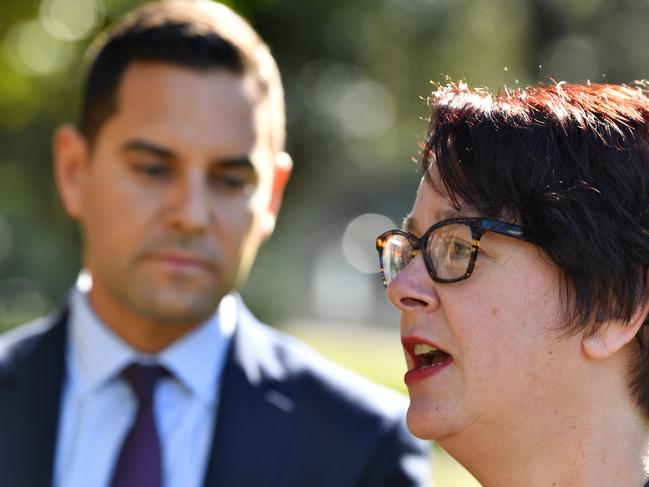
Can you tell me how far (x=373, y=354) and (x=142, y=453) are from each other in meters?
15.4

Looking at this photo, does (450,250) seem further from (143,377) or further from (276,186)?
(276,186)

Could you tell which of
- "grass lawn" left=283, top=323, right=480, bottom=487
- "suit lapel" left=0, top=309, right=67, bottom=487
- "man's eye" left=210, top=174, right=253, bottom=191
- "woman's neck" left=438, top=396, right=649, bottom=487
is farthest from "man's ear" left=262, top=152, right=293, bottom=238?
"grass lawn" left=283, top=323, right=480, bottom=487

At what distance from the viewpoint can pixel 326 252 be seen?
3441 centimetres

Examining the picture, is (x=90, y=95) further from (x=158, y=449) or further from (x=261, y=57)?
(x=158, y=449)

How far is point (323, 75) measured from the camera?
11648mm

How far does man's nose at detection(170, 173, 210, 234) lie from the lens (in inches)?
132

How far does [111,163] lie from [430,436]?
176 cm

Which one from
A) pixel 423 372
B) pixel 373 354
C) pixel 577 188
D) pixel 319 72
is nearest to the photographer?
pixel 577 188

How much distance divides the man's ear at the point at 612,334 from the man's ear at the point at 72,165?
7.01ft

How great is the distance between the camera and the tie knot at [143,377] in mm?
3277

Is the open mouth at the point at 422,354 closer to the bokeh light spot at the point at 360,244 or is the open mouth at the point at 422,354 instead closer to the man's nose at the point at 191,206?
the man's nose at the point at 191,206

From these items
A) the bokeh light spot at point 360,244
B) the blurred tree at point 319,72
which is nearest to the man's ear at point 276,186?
the blurred tree at point 319,72

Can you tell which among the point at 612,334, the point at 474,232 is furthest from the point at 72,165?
the point at 612,334

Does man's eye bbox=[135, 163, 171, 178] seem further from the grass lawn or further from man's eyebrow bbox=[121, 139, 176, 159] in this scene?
the grass lawn
